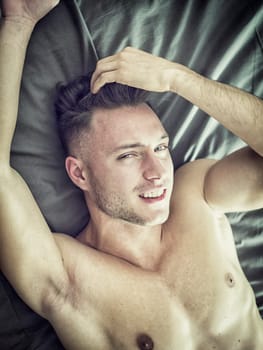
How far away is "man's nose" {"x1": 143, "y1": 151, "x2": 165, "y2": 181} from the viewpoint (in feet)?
2.57

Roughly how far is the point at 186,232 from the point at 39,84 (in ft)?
1.44

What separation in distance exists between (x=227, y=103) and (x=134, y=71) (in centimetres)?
19

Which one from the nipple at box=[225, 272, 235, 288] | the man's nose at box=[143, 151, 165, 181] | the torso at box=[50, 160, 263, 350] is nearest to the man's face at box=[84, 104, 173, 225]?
the man's nose at box=[143, 151, 165, 181]

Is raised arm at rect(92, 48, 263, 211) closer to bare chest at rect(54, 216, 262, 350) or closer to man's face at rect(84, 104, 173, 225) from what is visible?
man's face at rect(84, 104, 173, 225)

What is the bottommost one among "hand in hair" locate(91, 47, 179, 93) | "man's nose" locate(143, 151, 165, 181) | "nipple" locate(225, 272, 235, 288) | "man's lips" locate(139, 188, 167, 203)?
"nipple" locate(225, 272, 235, 288)

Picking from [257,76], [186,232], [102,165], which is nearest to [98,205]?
[102,165]

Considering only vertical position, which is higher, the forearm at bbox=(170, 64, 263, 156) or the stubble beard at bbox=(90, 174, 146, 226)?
the forearm at bbox=(170, 64, 263, 156)

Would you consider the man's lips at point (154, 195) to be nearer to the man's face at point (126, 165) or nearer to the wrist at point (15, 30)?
the man's face at point (126, 165)

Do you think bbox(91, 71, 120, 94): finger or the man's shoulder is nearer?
bbox(91, 71, 120, 94): finger

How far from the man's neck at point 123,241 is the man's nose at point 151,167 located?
0.38 feet

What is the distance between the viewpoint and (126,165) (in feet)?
2.56

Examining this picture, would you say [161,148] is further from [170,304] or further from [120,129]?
[170,304]

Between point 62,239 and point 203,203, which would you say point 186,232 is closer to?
point 203,203

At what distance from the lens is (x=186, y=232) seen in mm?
852
